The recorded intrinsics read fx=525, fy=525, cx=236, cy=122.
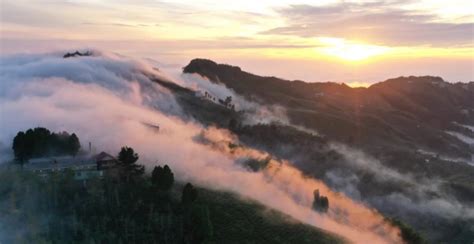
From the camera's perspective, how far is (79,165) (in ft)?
425

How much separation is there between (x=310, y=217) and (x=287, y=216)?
15446mm

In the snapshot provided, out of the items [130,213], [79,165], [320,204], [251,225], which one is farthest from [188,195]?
[320,204]

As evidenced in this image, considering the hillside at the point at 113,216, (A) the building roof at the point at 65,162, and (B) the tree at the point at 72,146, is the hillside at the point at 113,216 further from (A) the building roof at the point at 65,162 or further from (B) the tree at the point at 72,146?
(B) the tree at the point at 72,146

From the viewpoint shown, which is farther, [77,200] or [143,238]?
[77,200]

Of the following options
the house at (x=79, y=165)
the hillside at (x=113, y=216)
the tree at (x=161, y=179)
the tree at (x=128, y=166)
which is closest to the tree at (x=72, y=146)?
the house at (x=79, y=165)

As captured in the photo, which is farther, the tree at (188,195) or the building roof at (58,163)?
the building roof at (58,163)

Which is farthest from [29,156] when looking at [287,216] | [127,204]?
[287,216]

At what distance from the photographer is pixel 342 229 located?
13938 cm

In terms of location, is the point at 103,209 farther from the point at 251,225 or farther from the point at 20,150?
the point at 20,150

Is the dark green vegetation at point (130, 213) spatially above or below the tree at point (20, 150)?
below

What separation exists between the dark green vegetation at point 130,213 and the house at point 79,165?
244cm

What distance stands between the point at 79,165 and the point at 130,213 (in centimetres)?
2793

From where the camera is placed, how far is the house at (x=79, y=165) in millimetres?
122238

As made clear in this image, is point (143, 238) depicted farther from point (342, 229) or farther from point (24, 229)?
point (342, 229)
